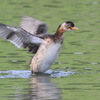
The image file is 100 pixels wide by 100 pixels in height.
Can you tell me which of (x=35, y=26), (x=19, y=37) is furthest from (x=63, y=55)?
(x=19, y=37)

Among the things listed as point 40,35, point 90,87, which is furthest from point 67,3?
point 90,87

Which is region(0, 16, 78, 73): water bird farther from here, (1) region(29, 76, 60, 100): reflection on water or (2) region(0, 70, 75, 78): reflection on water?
(1) region(29, 76, 60, 100): reflection on water

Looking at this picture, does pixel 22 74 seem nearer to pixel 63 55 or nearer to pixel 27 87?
pixel 27 87

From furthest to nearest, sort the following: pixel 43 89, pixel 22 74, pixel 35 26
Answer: pixel 35 26 → pixel 22 74 → pixel 43 89

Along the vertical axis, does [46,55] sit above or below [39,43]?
below

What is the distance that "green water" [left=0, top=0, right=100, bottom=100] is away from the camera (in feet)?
48.6

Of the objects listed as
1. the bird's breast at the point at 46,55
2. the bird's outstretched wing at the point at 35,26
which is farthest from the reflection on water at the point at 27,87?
the bird's outstretched wing at the point at 35,26

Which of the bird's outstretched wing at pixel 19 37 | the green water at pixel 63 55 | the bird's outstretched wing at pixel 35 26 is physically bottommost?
the green water at pixel 63 55

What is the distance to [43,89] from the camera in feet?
49.9

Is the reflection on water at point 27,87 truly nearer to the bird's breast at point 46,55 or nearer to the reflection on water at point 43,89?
the reflection on water at point 43,89

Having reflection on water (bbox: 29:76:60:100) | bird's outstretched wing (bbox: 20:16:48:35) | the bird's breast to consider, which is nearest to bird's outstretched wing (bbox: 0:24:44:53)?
the bird's breast

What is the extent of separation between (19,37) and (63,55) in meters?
3.02

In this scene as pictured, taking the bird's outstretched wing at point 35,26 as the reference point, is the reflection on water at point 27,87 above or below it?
below

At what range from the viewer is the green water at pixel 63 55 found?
583 inches
